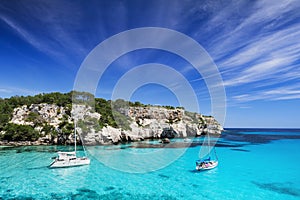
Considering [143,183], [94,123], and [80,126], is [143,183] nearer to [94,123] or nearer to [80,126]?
[80,126]

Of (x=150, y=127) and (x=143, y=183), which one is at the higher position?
(x=150, y=127)

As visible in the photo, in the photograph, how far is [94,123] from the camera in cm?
3356

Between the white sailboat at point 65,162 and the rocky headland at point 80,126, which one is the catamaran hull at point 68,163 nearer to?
the white sailboat at point 65,162

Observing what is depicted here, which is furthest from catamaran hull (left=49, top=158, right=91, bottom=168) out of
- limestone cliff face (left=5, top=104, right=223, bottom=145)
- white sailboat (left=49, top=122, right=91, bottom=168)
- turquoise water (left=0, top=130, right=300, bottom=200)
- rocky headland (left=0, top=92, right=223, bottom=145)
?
rocky headland (left=0, top=92, right=223, bottom=145)

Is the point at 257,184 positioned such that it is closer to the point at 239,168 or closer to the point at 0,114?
the point at 239,168

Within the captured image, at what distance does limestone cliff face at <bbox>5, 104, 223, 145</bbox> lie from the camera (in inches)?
1254

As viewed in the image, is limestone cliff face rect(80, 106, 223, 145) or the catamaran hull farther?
limestone cliff face rect(80, 106, 223, 145)

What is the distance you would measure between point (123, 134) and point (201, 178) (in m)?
24.9

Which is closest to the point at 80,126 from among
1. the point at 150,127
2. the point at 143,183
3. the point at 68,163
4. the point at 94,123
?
the point at 94,123

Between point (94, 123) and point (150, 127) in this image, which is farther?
point (150, 127)

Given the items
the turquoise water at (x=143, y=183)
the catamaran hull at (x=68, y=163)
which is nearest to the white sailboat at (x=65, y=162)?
the catamaran hull at (x=68, y=163)

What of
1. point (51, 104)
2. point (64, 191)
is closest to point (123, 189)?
point (64, 191)

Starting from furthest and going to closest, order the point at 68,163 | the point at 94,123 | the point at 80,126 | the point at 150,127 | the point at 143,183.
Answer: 1. the point at 150,127
2. the point at 94,123
3. the point at 80,126
4. the point at 68,163
5. the point at 143,183

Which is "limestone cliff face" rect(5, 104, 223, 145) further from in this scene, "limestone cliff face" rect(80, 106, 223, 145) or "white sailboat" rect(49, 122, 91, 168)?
"white sailboat" rect(49, 122, 91, 168)
